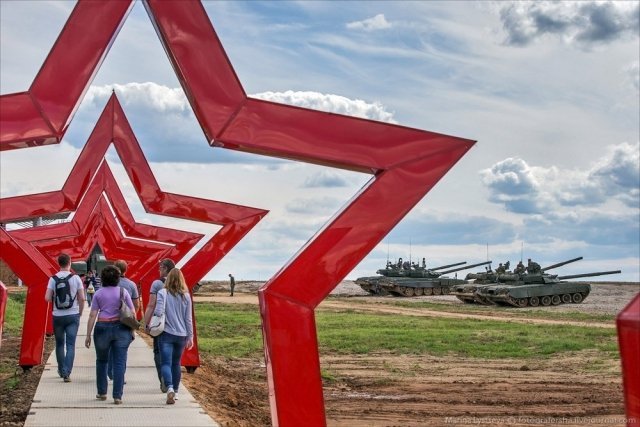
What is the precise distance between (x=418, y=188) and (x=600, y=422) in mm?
5875

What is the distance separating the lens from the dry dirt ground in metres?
12.1

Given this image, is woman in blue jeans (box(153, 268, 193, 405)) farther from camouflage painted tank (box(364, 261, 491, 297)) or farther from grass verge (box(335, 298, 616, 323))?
camouflage painted tank (box(364, 261, 491, 297))

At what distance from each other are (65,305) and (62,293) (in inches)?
7.9

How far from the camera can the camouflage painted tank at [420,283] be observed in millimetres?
57375

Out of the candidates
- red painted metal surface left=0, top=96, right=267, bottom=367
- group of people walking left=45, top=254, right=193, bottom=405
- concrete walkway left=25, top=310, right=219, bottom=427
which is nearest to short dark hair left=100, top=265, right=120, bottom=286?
group of people walking left=45, top=254, right=193, bottom=405

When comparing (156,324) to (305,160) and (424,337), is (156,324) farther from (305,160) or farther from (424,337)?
(424,337)

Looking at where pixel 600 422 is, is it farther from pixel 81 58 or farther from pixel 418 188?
pixel 81 58

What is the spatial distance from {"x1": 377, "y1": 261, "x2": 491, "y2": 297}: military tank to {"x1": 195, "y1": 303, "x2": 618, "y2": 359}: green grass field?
24.1m

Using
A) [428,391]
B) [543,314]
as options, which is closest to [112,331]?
[428,391]

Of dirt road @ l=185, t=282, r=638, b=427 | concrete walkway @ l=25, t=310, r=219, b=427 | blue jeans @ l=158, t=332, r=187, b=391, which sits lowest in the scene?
dirt road @ l=185, t=282, r=638, b=427

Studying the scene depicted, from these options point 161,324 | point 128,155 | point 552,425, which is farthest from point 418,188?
point 128,155

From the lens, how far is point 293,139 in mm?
7488

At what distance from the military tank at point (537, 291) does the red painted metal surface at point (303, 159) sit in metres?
38.0

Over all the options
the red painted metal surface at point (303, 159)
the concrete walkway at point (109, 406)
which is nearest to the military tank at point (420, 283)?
the concrete walkway at point (109, 406)
